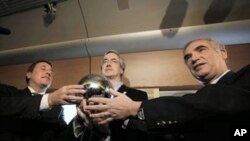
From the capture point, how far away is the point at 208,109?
2.41 ft

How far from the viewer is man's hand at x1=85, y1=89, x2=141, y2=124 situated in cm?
79

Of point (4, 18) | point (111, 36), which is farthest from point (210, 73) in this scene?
point (4, 18)

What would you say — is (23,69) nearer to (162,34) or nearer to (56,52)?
(56,52)

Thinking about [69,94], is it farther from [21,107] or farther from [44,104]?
[21,107]

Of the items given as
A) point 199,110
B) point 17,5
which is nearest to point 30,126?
point 199,110

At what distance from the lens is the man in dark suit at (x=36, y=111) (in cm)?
95

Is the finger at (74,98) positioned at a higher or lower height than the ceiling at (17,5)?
lower

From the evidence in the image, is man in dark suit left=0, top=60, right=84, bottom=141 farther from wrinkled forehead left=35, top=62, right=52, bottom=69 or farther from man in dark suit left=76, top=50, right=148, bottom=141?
man in dark suit left=76, top=50, right=148, bottom=141

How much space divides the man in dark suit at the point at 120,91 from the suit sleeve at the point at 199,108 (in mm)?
110

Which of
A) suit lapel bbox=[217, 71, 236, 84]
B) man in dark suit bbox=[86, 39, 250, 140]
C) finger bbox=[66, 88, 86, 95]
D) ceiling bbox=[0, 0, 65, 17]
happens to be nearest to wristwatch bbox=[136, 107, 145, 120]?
man in dark suit bbox=[86, 39, 250, 140]

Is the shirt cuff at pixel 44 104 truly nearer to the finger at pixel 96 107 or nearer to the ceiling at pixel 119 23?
the finger at pixel 96 107

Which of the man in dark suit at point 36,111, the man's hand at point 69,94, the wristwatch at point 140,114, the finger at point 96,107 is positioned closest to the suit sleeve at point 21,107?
A: the man in dark suit at point 36,111

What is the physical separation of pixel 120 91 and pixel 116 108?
0.54 m

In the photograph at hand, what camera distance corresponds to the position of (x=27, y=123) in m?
1.23
